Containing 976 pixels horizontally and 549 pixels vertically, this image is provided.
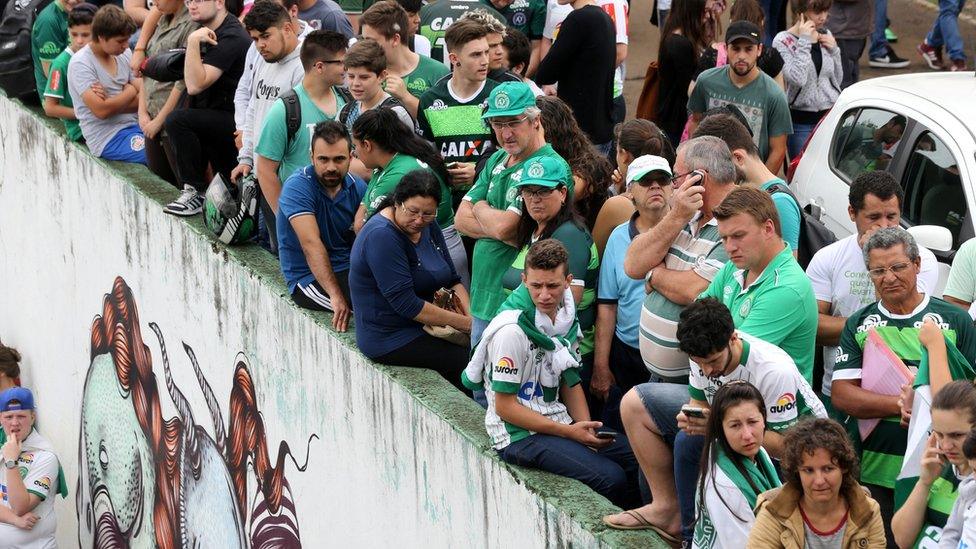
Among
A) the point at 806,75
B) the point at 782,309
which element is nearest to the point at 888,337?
the point at 782,309

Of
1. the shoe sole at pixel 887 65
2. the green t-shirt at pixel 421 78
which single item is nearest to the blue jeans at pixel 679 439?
the green t-shirt at pixel 421 78

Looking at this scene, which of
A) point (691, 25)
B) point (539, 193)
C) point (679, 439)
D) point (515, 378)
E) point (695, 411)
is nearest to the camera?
point (695, 411)

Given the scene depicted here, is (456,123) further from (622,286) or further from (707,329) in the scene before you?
(707,329)

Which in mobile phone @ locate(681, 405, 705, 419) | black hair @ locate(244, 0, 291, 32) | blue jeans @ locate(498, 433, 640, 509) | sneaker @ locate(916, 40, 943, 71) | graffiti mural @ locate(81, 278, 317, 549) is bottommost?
graffiti mural @ locate(81, 278, 317, 549)

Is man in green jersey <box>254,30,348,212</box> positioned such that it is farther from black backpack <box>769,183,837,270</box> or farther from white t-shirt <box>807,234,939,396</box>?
white t-shirt <box>807,234,939,396</box>

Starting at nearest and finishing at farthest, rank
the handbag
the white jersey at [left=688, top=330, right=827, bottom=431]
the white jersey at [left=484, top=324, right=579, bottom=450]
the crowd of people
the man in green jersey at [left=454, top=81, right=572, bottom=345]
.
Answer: the crowd of people
the white jersey at [left=688, top=330, right=827, bottom=431]
the white jersey at [left=484, top=324, right=579, bottom=450]
the man in green jersey at [left=454, top=81, right=572, bottom=345]
the handbag

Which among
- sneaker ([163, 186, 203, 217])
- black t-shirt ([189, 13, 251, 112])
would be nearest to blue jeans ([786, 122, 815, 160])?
black t-shirt ([189, 13, 251, 112])

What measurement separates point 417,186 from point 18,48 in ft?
24.0

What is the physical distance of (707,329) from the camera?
465cm

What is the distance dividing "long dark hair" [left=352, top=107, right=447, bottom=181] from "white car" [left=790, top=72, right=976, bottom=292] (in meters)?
2.09

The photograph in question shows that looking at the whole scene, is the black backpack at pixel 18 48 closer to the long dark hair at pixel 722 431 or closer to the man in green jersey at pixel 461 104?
the man in green jersey at pixel 461 104

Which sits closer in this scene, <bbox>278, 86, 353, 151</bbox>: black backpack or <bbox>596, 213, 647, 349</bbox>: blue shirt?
<bbox>596, 213, 647, 349</bbox>: blue shirt

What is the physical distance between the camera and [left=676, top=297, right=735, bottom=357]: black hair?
15.3ft

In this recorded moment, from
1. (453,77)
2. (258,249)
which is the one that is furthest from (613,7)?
(258,249)
